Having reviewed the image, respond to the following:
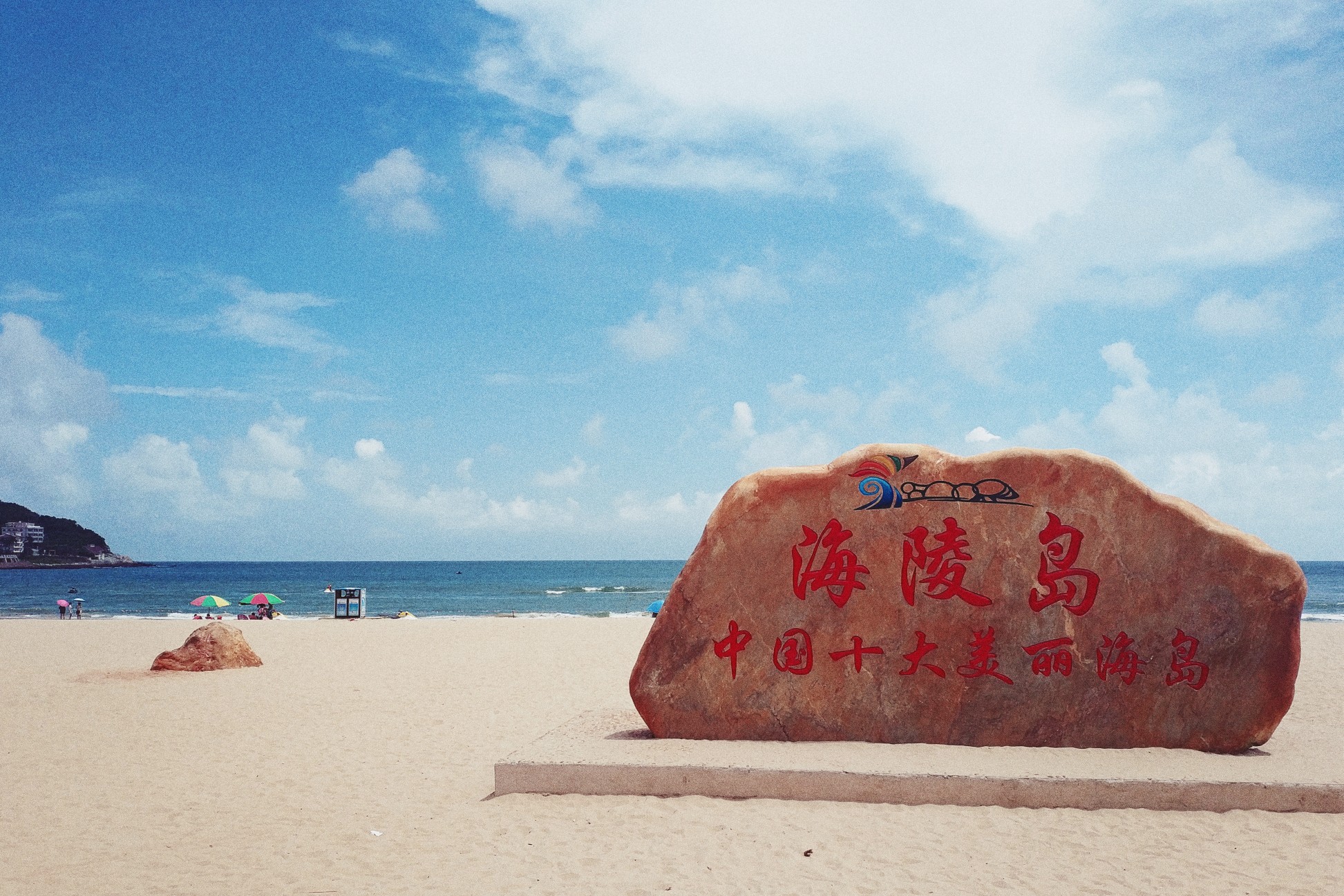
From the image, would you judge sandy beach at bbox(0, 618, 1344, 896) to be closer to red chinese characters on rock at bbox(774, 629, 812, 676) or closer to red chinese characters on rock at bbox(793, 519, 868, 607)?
red chinese characters on rock at bbox(774, 629, 812, 676)

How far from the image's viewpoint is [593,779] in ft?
21.6

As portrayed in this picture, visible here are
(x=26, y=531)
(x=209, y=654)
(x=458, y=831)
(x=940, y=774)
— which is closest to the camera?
(x=458, y=831)

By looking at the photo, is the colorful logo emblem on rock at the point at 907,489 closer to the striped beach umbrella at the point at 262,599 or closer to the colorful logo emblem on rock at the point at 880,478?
the colorful logo emblem on rock at the point at 880,478

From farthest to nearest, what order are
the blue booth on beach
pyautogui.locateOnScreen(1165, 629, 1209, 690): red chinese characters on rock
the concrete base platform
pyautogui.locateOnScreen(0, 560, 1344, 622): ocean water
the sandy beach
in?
1. pyautogui.locateOnScreen(0, 560, 1344, 622): ocean water
2. the blue booth on beach
3. pyautogui.locateOnScreen(1165, 629, 1209, 690): red chinese characters on rock
4. the concrete base platform
5. the sandy beach

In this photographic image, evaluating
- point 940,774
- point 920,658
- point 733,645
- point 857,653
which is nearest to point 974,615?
point 920,658

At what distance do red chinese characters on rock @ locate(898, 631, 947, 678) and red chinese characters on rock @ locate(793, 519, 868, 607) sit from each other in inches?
25.5

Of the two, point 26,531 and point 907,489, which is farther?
point 26,531

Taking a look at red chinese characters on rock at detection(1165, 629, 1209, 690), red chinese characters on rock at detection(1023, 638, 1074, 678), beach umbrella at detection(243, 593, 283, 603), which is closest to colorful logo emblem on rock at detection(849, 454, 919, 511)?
red chinese characters on rock at detection(1023, 638, 1074, 678)

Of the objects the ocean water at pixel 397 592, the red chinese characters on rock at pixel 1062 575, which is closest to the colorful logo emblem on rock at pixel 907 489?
the red chinese characters on rock at pixel 1062 575

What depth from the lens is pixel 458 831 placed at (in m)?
6.09

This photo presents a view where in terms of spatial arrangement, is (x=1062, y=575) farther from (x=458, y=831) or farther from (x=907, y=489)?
(x=458, y=831)

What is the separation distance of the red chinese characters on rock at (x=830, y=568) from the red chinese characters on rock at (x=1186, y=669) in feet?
8.39

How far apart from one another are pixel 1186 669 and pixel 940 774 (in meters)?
2.44

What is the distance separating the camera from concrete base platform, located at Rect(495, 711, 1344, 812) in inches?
245
